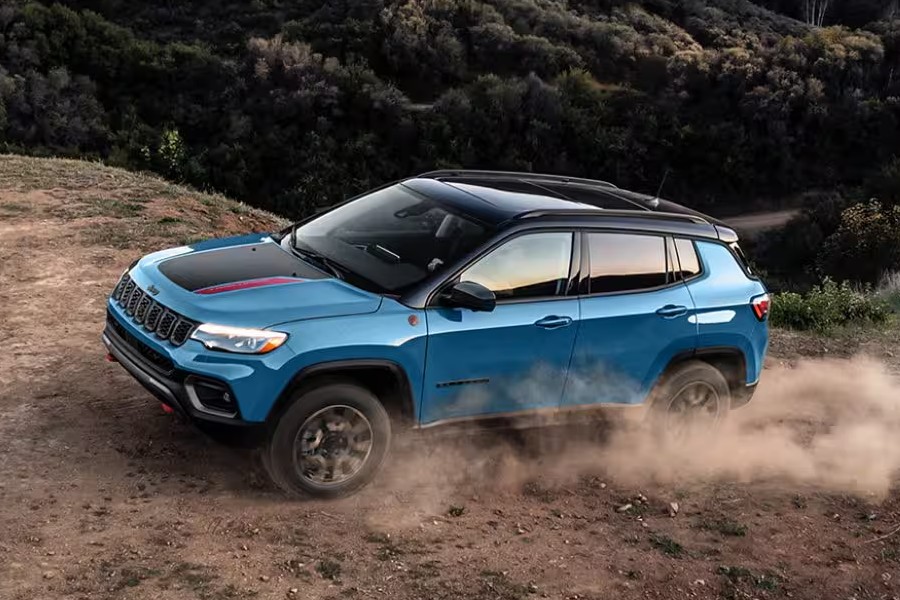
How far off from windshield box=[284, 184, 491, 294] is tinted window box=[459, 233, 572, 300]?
0.52 feet

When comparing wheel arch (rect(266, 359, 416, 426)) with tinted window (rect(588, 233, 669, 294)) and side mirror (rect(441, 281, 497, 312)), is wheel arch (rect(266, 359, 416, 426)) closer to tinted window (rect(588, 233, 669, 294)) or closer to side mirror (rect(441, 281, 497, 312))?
side mirror (rect(441, 281, 497, 312))

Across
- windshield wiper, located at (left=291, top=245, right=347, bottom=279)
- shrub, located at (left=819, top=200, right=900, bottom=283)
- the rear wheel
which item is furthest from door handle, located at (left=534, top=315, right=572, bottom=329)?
shrub, located at (left=819, top=200, right=900, bottom=283)

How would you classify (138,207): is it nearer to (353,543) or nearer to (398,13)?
(353,543)

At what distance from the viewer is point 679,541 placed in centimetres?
527

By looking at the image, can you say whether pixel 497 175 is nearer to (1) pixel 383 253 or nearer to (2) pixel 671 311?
(1) pixel 383 253

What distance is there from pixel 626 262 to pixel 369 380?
77.3 inches

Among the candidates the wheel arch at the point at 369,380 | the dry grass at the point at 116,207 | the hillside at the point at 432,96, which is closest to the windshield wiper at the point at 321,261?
the wheel arch at the point at 369,380

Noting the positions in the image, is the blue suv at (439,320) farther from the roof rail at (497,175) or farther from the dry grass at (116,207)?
the dry grass at (116,207)

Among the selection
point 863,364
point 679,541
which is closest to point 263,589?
point 679,541

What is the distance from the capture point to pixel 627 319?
5.75 metres

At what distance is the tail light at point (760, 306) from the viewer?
6367 millimetres

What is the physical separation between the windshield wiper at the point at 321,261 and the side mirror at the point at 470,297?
2.21 ft

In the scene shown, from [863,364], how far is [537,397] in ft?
18.6

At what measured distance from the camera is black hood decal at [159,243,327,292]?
16.8ft
